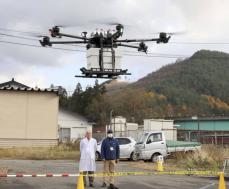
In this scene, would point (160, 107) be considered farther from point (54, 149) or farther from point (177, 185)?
point (177, 185)

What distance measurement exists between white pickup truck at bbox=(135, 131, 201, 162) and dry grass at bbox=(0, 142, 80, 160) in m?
4.94

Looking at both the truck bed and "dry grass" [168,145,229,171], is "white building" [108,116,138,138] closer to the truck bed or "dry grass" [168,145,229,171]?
the truck bed

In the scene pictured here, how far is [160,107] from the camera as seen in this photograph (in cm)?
12488

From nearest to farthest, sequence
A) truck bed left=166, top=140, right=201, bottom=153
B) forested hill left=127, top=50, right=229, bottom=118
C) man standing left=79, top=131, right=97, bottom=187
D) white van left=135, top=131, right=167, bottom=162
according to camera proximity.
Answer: man standing left=79, top=131, right=97, bottom=187 < white van left=135, top=131, right=167, bottom=162 < truck bed left=166, top=140, right=201, bottom=153 < forested hill left=127, top=50, right=229, bottom=118

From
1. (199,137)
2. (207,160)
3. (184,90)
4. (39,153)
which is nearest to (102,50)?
(207,160)

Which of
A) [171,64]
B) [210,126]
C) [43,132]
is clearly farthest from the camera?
[171,64]

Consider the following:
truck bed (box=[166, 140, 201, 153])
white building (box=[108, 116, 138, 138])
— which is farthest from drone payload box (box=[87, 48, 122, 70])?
white building (box=[108, 116, 138, 138])

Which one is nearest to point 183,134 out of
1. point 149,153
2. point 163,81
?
point 149,153

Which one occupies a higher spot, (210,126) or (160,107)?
(160,107)

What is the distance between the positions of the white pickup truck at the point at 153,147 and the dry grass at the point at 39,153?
494 cm

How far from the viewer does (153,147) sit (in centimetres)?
3142

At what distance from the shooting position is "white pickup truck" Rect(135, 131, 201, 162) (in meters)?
31.3

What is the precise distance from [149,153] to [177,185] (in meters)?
13.7

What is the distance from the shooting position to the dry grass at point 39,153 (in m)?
33.9
